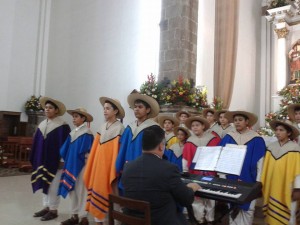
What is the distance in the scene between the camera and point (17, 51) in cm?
1161

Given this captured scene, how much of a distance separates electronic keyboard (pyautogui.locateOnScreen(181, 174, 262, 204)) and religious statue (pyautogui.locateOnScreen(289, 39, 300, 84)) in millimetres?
9928

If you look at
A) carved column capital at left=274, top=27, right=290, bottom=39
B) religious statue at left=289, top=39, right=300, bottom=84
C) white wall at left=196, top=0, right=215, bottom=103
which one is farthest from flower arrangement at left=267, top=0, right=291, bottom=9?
white wall at left=196, top=0, right=215, bottom=103

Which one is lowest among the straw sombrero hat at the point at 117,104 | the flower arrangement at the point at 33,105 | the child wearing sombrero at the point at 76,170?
the child wearing sombrero at the point at 76,170

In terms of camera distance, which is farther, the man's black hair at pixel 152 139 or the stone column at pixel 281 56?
the stone column at pixel 281 56

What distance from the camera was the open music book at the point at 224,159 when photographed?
2.97 m

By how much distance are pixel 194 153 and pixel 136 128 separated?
996 mm

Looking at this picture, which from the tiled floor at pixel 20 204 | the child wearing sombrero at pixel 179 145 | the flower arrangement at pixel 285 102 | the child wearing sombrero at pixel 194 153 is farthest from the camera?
the flower arrangement at pixel 285 102

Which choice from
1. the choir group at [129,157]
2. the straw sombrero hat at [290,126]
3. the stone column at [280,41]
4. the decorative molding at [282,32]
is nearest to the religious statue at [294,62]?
the stone column at [280,41]

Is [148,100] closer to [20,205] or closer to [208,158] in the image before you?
[208,158]

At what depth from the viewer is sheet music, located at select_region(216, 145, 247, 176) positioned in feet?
9.70

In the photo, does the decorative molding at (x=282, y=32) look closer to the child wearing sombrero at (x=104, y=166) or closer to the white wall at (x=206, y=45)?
the white wall at (x=206, y=45)

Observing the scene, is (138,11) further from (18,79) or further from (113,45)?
(18,79)

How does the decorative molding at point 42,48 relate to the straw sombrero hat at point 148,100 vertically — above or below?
above

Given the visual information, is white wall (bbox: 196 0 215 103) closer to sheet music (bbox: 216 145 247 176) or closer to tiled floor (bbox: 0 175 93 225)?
tiled floor (bbox: 0 175 93 225)
